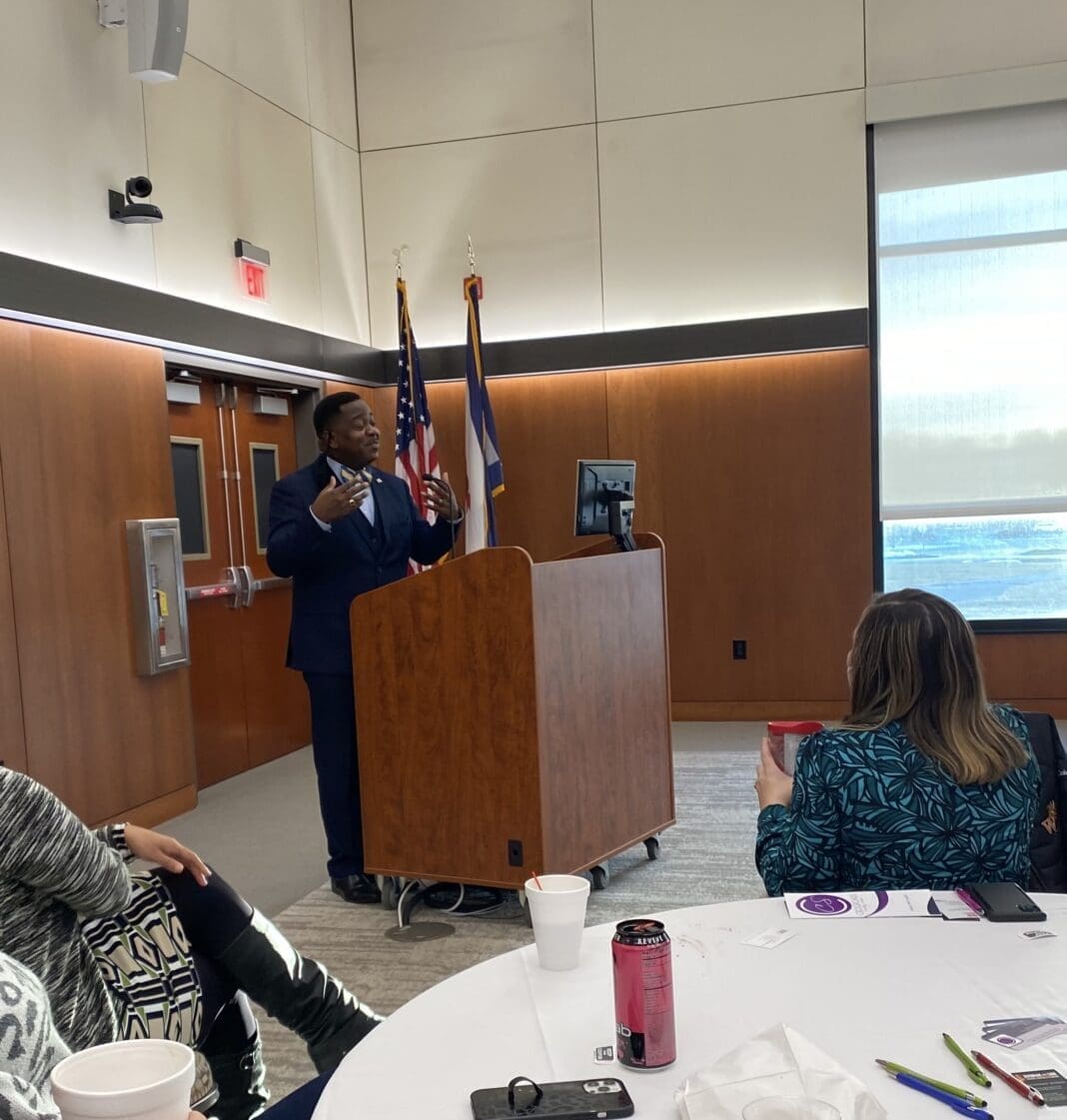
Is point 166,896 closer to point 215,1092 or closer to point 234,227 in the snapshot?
point 215,1092

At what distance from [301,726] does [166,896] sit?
15.8 feet

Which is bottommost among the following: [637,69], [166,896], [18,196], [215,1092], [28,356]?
[215,1092]

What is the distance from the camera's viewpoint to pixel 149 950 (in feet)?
5.73

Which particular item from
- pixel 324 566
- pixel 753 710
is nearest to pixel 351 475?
pixel 324 566

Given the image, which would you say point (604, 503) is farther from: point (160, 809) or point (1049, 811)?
point (160, 809)

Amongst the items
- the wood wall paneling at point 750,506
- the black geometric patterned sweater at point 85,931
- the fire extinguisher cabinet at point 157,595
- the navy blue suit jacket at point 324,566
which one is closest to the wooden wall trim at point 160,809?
the fire extinguisher cabinet at point 157,595

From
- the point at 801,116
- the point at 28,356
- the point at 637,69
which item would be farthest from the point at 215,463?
the point at 801,116

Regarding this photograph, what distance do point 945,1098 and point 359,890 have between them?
9.68ft

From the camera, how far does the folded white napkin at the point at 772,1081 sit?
975 mm

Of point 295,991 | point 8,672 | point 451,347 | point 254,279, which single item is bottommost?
point 295,991

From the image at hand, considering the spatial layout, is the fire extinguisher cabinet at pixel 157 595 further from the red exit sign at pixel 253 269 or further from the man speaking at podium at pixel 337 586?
the red exit sign at pixel 253 269

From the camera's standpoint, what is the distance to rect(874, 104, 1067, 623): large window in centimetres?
624

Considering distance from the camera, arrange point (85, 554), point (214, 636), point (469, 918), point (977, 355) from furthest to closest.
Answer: point (977, 355), point (214, 636), point (85, 554), point (469, 918)

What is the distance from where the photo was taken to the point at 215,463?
576 cm
